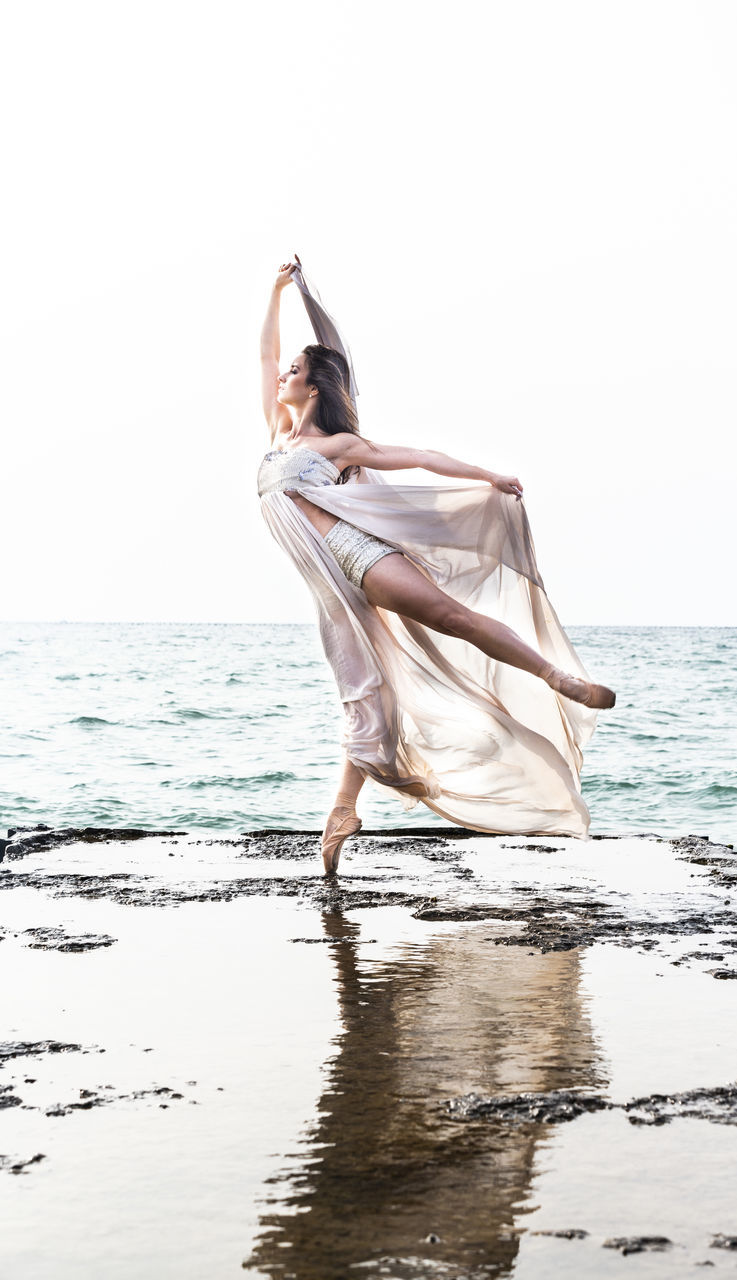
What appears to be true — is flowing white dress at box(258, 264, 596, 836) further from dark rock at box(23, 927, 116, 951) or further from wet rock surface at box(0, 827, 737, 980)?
dark rock at box(23, 927, 116, 951)

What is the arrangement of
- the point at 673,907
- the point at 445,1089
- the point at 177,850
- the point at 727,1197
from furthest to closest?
the point at 177,850 → the point at 673,907 → the point at 445,1089 → the point at 727,1197

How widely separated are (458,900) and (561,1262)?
2797mm

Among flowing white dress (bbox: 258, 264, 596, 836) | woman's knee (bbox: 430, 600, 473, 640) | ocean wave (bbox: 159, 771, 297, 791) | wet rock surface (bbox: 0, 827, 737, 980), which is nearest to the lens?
wet rock surface (bbox: 0, 827, 737, 980)

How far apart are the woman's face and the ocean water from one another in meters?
1.11

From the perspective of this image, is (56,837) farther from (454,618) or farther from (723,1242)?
(723,1242)

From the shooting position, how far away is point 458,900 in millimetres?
4559

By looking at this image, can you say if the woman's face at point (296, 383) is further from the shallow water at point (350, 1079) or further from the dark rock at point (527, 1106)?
the dark rock at point (527, 1106)

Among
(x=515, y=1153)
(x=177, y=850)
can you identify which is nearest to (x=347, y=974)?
(x=515, y=1153)

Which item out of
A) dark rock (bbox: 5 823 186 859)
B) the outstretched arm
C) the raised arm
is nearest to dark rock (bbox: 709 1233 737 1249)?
the outstretched arm

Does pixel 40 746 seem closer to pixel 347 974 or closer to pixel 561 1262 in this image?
pixel 347 974

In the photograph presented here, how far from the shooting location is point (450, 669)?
5.39 metres

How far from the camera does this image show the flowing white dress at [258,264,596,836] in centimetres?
513

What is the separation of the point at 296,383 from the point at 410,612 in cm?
118

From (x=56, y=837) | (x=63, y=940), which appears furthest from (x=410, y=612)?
(x=56, y=837)
